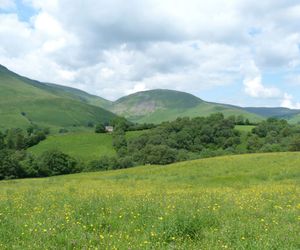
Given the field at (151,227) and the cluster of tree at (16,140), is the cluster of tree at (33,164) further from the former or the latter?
the field at (151,227)

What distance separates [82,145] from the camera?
156 metres

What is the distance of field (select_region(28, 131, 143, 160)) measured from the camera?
145250mm

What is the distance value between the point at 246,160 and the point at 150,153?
253ft

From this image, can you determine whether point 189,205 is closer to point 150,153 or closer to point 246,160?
point 246,160

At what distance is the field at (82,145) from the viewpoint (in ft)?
477

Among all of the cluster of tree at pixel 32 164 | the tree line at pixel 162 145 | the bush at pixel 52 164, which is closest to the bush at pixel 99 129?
the tree line at pixel 162 145

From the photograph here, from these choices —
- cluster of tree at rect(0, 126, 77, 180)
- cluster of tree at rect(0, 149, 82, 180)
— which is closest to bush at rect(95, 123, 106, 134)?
cluster of tree at rect(0, 149, 82, 180)

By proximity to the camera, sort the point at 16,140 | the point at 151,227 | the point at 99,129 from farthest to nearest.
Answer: the point at 99,129
the point at 16,140
the point at 151,227

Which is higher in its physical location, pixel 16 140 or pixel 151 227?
pixel 151 227

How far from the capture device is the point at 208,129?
155 metres

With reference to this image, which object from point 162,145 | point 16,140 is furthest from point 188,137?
point 16,140

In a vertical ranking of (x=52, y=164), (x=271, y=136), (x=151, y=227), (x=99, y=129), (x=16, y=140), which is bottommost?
(x=52, y=164)

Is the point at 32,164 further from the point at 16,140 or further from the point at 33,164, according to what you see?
the point at 16,140

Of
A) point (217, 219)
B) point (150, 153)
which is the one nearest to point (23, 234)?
point (217, 219)
